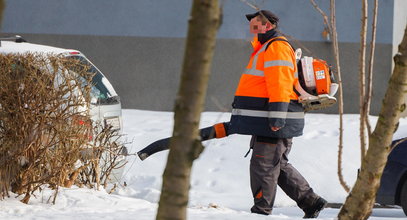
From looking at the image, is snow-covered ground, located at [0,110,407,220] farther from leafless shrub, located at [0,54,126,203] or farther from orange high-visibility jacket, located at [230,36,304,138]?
orange high-visibility jacket, located at [230,36,304,138]

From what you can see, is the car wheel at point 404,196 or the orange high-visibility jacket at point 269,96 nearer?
the orange high-visibility jacket at point 269,96

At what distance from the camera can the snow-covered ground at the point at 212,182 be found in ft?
19.3

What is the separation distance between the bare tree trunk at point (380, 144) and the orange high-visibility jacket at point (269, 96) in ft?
8.14

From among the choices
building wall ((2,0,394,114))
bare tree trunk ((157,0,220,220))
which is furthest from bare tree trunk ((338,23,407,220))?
building wall ((2,0,394,114))

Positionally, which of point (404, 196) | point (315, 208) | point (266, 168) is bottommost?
point (315, 208)

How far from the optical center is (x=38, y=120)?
19.5ft

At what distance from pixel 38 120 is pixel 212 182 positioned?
3753mm

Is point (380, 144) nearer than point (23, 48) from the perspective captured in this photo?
Yes

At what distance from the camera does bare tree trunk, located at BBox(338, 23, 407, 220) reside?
3.47m

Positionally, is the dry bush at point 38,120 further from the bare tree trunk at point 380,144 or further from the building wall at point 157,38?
the building wall at point 157,38

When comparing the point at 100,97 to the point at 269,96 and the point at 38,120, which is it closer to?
the point at 38,120

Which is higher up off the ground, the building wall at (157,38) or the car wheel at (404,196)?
the building wall at (157,38)

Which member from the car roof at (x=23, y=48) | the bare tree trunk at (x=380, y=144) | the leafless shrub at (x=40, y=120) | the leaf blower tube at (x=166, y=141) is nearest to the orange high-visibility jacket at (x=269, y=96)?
the leaf blower tube at (x=166, y=141)

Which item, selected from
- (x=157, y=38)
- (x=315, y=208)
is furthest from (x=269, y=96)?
(x=157, y=38)
